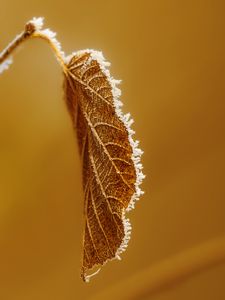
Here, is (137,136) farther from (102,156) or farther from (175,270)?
(102,156)

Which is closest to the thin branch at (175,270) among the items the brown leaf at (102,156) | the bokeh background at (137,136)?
the bokeh background at (137,136)

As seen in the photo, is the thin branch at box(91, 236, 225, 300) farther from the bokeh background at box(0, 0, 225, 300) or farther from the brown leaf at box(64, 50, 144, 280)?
the brown leaf at box(64, 50, 144, 280)

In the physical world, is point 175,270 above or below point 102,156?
above

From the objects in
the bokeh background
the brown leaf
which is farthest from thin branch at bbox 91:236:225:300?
the brown leaf

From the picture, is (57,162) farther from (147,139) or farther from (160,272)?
(160,272)

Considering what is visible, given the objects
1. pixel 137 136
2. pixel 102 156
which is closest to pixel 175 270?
pixel 137 136

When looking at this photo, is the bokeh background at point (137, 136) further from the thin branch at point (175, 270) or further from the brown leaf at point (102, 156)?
the brown leaf at point (102, 156)
